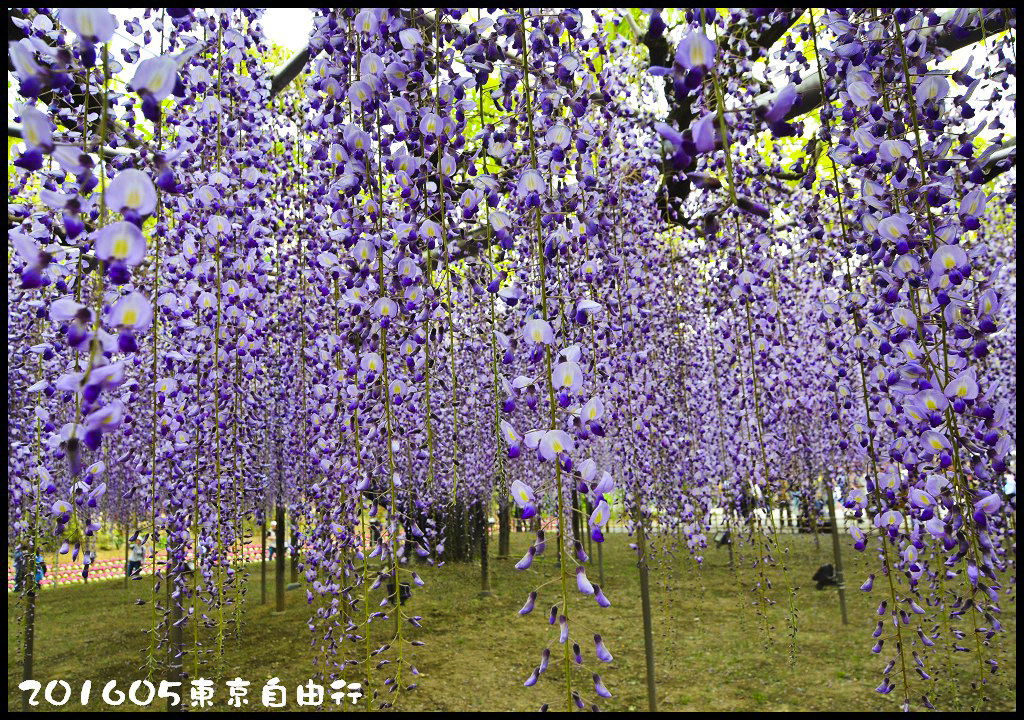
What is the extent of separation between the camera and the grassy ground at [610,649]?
208 inches

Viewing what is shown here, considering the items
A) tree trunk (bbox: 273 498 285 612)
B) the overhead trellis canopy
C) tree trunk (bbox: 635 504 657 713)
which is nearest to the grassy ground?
tree trunk (bbox: 273 498 285 612)

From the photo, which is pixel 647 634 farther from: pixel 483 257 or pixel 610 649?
pixel 483 257

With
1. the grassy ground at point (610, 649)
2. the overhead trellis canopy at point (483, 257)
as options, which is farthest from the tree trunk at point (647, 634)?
the grassy ground at point (610, 649)

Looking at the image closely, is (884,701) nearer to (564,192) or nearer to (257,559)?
(564,192)

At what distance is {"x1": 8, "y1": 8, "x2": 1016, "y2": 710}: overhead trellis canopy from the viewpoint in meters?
1.63

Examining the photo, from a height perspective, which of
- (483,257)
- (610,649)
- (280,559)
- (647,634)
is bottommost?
(610,649)

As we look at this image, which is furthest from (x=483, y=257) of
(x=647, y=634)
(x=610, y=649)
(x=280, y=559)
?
(x=280, y=559)

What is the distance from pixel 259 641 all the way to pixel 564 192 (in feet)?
21.1

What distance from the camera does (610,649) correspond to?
6605 mm

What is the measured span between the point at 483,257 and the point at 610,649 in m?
5.45

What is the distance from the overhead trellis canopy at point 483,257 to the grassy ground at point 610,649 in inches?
15.6

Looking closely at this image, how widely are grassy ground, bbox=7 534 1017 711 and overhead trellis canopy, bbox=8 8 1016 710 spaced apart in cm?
40

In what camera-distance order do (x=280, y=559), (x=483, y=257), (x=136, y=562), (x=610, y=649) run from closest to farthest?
1. (x=483, y=257)
2. (x=136, y=562)
3. (x=610, y=649)
4. (x=280, y=559)

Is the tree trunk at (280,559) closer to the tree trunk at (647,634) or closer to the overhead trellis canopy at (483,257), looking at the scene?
the overhead trellis canopy at (483,257)
